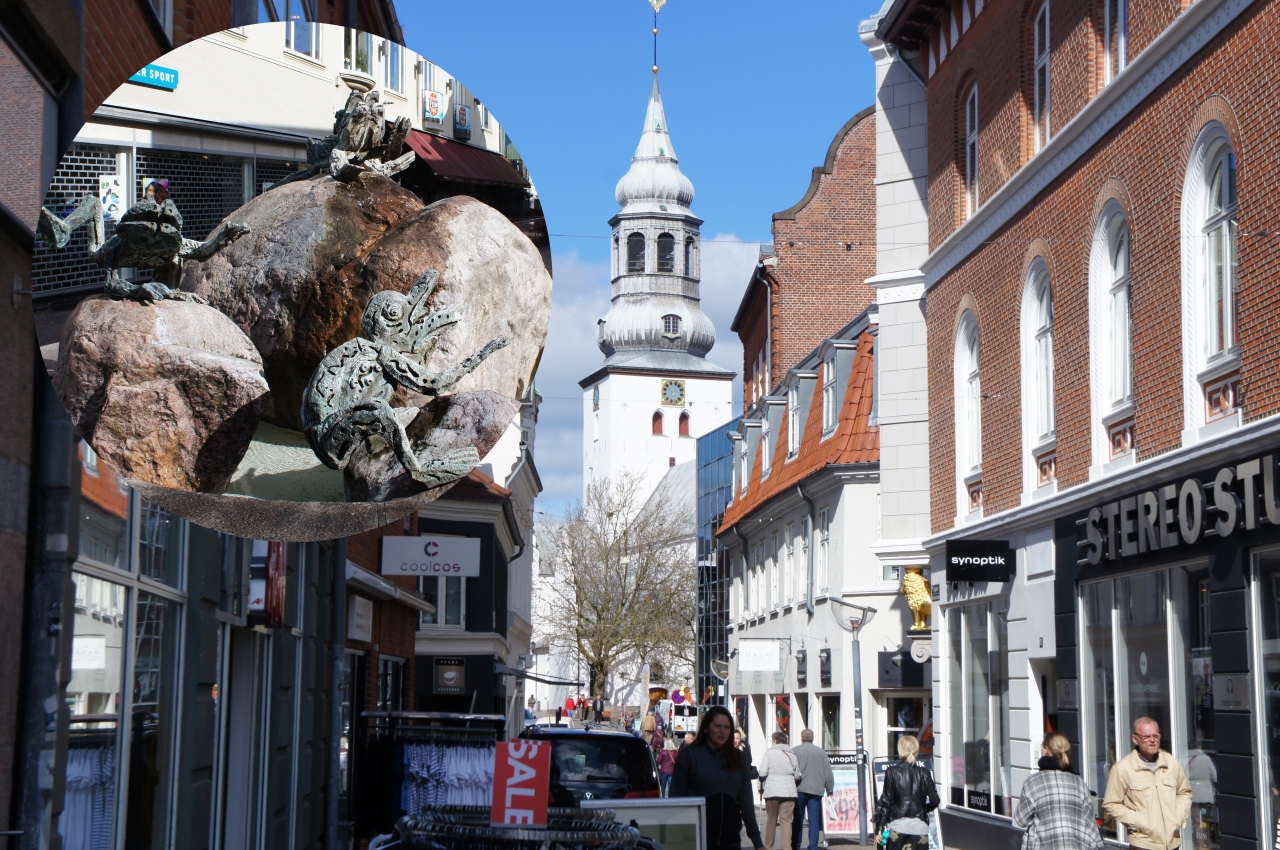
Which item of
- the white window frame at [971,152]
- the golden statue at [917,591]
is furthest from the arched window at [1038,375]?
the golden statue at [917,591]

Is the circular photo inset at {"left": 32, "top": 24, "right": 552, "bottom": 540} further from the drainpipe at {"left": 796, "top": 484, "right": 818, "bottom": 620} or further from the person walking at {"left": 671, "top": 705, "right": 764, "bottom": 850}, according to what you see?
the drainpipe at {"left": 796, "top": 484, "right": 818, "bottom": 620}

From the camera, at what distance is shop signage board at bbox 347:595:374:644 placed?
49.5 ft

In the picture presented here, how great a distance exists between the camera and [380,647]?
18.7 meters

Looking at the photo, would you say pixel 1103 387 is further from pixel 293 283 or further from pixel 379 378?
pixel 293 283

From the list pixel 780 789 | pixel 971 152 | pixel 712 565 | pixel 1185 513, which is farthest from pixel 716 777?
pixel 712 565

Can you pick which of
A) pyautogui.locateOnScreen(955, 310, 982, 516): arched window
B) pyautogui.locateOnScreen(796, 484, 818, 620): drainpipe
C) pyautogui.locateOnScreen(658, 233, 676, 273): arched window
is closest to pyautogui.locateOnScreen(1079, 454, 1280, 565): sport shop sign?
pyautogui.locateOnScreen(955, 310, 982, 516): arched window

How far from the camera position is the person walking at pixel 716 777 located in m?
9.17

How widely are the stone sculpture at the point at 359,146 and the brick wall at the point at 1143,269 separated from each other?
9843 millimetres

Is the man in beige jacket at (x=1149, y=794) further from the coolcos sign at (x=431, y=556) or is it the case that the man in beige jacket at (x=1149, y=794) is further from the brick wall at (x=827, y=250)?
the brick wall at (x=827, y=250)

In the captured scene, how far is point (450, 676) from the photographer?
1032 inches

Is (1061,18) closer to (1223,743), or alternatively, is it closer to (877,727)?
(1223,743)

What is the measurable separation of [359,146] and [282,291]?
625 millimetres

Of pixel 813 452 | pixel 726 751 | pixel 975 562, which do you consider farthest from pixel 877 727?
pixel 726 751

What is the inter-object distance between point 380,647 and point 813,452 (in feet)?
58.2
